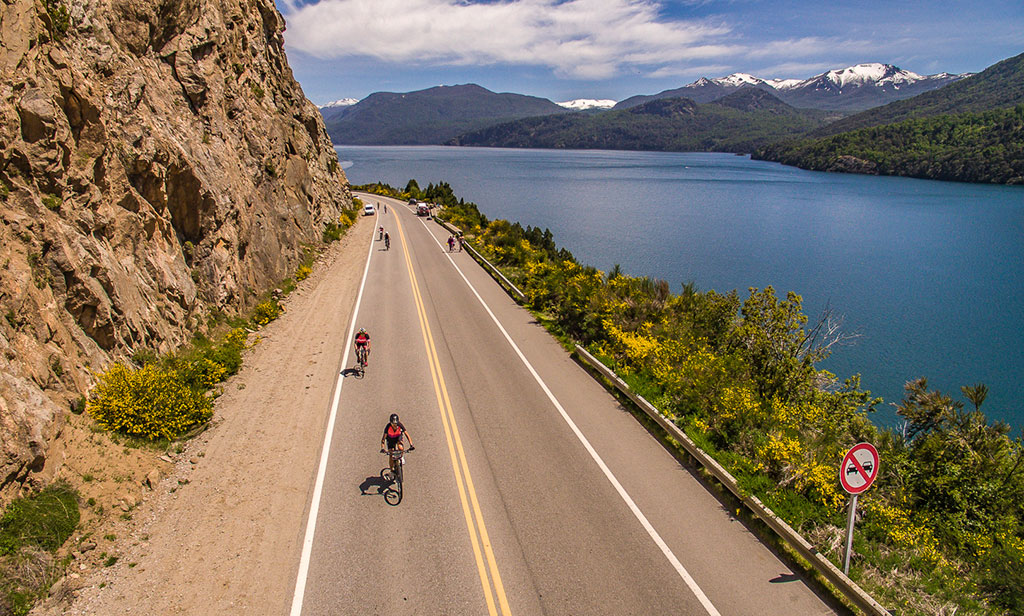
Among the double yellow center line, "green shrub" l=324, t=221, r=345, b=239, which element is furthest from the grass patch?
"green shrub" l=324, t=221, r=345, b=239

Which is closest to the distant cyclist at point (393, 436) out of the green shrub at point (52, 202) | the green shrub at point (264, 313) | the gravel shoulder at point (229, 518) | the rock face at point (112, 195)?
the gravel shoulder at point (229, 518)

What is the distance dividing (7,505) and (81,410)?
9.47ft

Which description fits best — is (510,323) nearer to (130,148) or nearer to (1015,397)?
(130,148)

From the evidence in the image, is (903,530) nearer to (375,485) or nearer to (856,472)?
(856,472)

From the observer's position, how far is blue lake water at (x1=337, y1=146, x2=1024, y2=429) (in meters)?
26.5

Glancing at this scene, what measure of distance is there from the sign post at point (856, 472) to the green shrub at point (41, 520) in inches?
457

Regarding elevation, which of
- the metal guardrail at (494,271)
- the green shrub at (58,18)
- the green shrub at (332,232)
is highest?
the green shrub at (58,18)

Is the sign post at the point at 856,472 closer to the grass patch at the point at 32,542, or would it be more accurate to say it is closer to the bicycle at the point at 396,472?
the bicycle at the point at 396,472

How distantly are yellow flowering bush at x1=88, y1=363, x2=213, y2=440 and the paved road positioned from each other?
3.27 m

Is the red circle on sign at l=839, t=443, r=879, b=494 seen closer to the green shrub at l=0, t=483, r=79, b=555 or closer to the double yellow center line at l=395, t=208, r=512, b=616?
the double yellow center line at l=395, t=208, r=512, b=616

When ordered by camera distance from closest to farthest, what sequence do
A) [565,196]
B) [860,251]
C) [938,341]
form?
[938,341] → [860,251] → [565,196]

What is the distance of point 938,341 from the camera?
93.8 feet

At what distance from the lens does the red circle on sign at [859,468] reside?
304 inches

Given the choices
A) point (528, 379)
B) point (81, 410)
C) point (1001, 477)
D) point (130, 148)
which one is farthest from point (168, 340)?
point (1001, 477)
